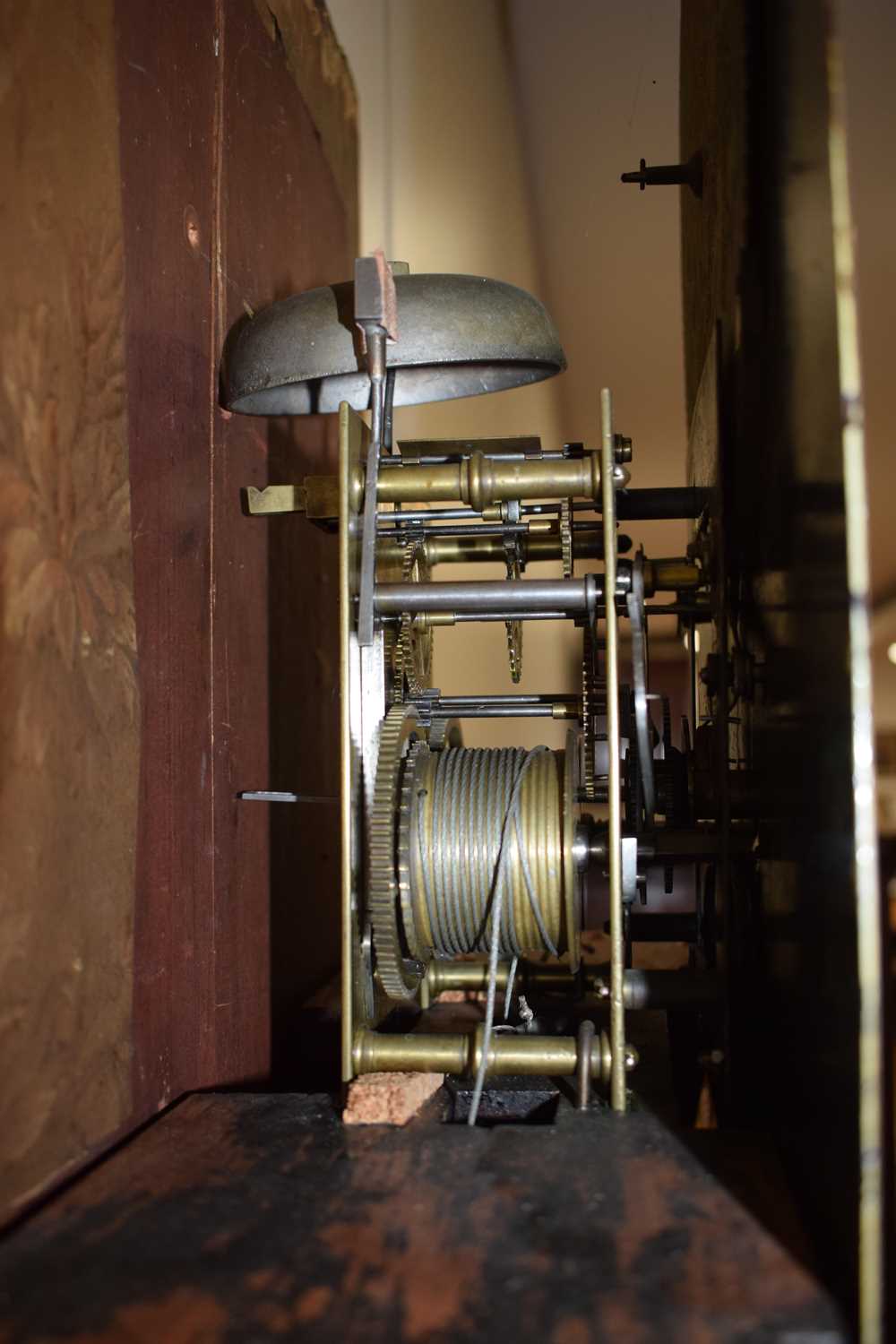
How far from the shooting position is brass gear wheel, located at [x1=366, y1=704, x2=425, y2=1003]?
4.84 feet

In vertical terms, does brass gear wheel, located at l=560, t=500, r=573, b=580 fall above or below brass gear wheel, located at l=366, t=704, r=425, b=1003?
above

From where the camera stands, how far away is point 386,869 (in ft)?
4.84

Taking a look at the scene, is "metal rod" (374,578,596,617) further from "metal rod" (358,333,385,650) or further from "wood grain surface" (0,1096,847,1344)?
"wood grain surface" (0,1096,847,1344)

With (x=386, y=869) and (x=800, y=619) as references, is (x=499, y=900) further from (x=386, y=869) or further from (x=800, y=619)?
(x=800, y=619)

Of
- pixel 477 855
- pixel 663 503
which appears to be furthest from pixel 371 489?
pixel 663 503

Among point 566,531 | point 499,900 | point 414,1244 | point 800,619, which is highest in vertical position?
point 566,531

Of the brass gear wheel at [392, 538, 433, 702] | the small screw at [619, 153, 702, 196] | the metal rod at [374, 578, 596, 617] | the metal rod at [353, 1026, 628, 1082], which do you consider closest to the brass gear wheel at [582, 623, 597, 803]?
the metal rod at [374, 578, 596, 617]

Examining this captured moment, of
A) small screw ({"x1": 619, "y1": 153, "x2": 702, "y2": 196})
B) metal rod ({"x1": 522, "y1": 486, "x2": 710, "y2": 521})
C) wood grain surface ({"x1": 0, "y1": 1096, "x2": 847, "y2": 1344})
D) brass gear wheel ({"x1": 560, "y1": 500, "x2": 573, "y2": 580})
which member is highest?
small screw ({"x1": 619, "y1": 153, "x2": 702, "y2": 196})

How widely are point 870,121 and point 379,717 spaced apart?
2626 mm

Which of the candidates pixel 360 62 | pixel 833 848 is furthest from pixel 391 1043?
pixel 360 62

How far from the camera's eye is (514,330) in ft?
5.58

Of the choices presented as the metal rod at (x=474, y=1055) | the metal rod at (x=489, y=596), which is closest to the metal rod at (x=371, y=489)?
the metal rod at (x=489, y=596)

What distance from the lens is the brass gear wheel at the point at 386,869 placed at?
148 cm

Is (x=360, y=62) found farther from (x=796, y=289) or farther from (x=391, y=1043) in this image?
(x=391, y=1043)
